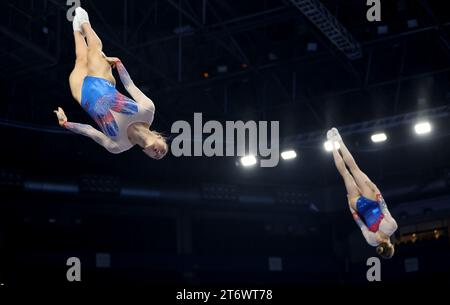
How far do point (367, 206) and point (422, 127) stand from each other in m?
4.57

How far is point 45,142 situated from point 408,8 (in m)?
9.45

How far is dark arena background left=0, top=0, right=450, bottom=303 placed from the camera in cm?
1528

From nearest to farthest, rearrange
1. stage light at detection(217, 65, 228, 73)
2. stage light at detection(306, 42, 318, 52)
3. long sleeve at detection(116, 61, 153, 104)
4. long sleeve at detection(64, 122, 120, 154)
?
long sleeve at detection(116, 61, 153, 104) → long sleeve at detection(64, 122, 120, 154) → stage light at detection(306, 42, 318, 52) → stage light at detection(217, 65, 228, 73)

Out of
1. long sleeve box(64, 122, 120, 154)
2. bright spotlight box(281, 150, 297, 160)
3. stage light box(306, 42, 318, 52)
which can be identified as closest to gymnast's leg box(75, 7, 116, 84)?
long sleeve box(64, 122, 120, 154)

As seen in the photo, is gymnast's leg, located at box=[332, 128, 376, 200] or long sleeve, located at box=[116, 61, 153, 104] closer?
long sleeve, located at box=[116, 61, 153, 104]

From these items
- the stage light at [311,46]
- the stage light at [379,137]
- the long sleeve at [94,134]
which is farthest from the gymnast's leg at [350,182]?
the long sleeve at [94,134]

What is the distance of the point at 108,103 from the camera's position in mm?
8773

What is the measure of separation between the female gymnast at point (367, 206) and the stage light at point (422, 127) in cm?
412

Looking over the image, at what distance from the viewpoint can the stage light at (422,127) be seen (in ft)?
54.3

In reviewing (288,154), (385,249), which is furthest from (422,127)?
(385,249)

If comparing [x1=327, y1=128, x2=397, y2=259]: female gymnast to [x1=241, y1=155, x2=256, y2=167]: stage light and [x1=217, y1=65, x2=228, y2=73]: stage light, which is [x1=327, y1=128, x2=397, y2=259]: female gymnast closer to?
[x1=217, y1=65, x2=228, y2=73]: stage light

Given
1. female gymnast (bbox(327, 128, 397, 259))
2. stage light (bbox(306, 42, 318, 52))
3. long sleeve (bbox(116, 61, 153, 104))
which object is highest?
stage light (bbox(306, 42, 318, 52))

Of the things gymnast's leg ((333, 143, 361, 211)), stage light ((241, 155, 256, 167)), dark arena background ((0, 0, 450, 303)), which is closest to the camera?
gymnast's leg ((333, 143, 361, 211))

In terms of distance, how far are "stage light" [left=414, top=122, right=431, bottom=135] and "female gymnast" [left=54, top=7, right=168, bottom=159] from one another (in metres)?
9.23
